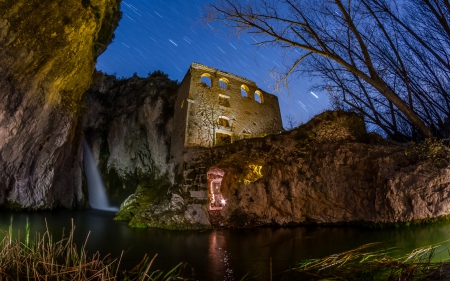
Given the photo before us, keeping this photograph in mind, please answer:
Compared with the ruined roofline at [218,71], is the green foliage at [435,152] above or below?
below

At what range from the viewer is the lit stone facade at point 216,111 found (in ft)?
55.8

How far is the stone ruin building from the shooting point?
16781mm

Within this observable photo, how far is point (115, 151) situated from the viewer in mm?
23109

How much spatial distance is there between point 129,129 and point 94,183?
6131mm

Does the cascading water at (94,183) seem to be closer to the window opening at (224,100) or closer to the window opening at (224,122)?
the window opening at (224,122)

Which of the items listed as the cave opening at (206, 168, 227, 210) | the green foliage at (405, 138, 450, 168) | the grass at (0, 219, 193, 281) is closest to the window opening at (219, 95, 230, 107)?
the cave opening at (206, 168, 227, 210)

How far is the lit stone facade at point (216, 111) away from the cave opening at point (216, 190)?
2740mm

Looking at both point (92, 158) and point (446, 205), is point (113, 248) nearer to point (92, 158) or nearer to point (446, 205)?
point (446, 205)

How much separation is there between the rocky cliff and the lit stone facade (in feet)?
13.4

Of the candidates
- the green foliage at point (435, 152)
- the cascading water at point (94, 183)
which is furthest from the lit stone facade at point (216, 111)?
the green foliage at point (435, 152)

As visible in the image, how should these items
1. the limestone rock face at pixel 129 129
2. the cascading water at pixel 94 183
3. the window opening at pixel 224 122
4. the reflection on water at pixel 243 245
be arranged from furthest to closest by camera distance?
the cascading water at pixel 94 183 < the limestone rock face at pixel 129 129 < the window opening at pixel 224 122 < the reflection on water at pixel 243 245

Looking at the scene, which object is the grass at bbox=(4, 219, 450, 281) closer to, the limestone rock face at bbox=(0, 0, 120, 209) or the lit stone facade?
the limestone rock face at bbox=(0, 0, 120, 209)

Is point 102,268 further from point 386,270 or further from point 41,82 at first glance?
point 41,82

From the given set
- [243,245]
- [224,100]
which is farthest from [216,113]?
[243,245]
